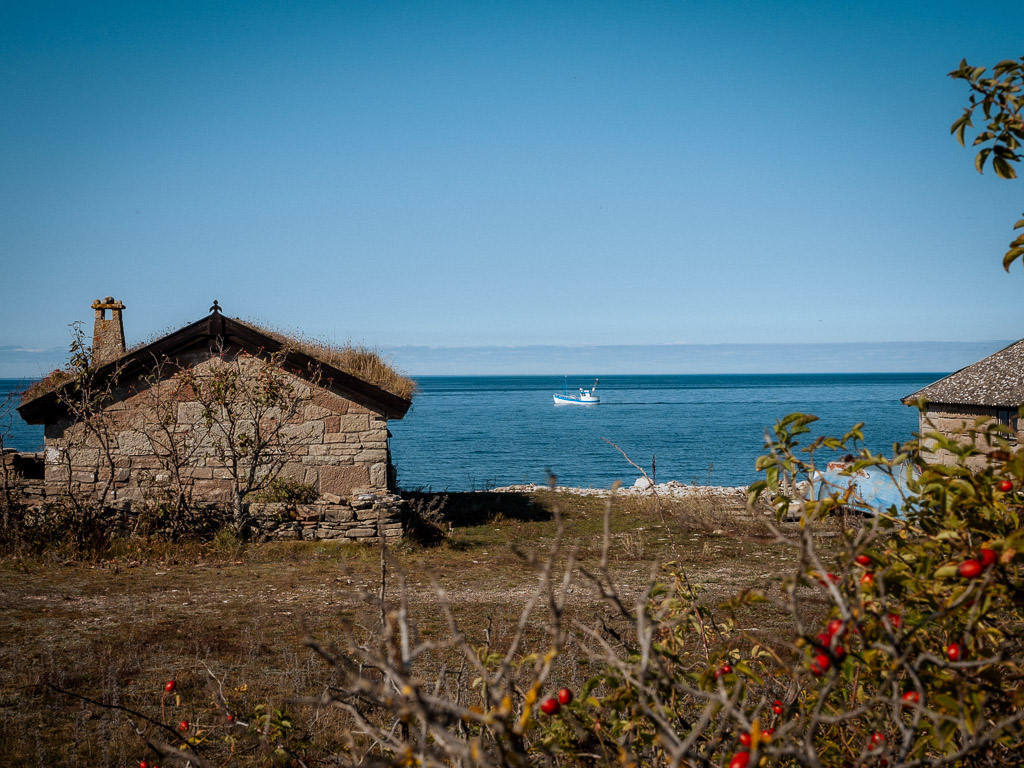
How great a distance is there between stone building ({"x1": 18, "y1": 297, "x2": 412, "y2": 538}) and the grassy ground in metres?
1.55

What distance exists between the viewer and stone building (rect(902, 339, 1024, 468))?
516 inches

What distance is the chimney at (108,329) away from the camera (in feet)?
48.8

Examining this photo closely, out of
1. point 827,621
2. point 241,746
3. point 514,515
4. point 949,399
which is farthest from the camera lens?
point 514,515

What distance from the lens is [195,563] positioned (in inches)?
451

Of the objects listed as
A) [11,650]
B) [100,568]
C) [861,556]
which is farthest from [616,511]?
[861,556]

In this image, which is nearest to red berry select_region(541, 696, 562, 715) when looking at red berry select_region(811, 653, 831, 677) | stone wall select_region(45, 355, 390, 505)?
red berry select_region(811, 653, 831, 677)

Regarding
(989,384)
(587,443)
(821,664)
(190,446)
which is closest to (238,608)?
(190,446)

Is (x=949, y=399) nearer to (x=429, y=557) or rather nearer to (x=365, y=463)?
(x=429, y=557)

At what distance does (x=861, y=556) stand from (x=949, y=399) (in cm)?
1388

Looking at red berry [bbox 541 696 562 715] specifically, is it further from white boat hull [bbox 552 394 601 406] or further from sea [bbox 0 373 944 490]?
white boat hull [bbox 552 394 601 406]

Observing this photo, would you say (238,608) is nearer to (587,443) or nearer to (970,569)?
(970,569)

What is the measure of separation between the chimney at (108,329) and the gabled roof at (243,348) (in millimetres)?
1982

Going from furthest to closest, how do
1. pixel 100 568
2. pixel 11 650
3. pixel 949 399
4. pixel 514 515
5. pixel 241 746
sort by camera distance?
1. pixel 514 515
2. pixel 949 399
3. pixel 100 568
4. pixel 11 650
5. pixel 241 746

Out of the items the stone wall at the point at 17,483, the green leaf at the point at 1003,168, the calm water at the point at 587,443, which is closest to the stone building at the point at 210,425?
the stone wall at the point at 17,483
